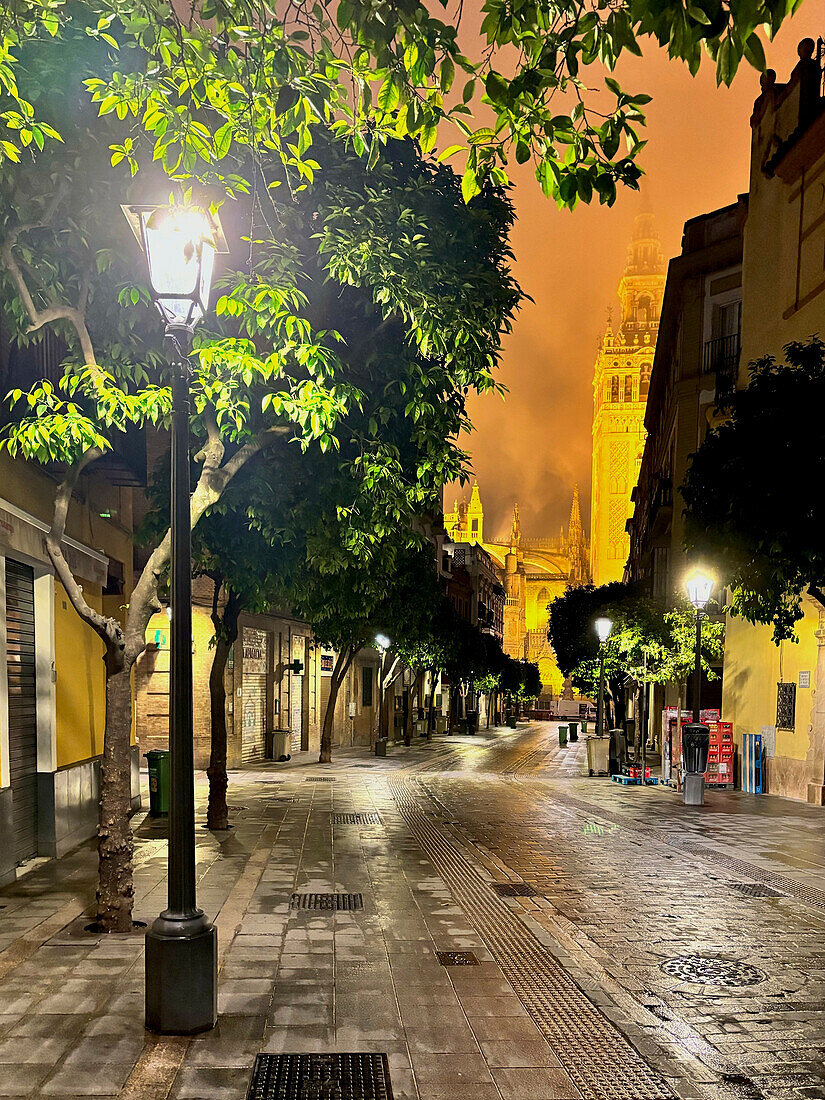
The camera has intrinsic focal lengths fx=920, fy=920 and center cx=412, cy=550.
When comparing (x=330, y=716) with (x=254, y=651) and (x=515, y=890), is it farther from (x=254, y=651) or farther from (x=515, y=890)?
(x=515, y=890)

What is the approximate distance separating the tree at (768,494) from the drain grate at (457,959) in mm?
6346

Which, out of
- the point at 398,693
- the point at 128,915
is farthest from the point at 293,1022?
the point at 398,693

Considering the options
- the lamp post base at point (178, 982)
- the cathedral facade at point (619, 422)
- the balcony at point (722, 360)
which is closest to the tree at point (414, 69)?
the lamp post base at point (178, 982)

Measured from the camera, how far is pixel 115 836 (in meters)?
7.55

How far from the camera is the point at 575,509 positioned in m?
180

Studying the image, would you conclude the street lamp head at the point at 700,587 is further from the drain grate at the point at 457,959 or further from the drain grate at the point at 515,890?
the drain grate at the point at 457,959

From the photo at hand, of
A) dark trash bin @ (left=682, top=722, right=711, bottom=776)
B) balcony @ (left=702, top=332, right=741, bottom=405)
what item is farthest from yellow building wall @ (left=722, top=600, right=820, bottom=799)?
balcony @ (left=702, top=332, right=741, bottom=405)

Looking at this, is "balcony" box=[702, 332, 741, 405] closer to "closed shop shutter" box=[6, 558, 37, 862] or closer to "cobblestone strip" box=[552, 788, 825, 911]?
"cobblestone strip" box=[552, 788, 825, 911]

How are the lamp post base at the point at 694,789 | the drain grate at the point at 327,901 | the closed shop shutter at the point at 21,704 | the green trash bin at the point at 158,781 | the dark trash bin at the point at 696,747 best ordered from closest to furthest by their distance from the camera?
the drain grate at the point at 327,901 < the closed shop shutter at the point at 21,704 < the green trash bin at the point at 158,781 < the lamp post base at the point at 694,789 < the dark trash bin at the point at 696,747

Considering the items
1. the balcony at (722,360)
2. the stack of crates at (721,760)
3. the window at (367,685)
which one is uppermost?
the balcony at (722,360)

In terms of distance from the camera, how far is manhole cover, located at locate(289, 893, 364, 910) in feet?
28.8

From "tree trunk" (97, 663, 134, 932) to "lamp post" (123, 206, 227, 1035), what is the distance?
2204 millimetres

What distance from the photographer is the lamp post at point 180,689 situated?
Result: 5355mm

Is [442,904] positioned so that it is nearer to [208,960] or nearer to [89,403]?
[208,960]
